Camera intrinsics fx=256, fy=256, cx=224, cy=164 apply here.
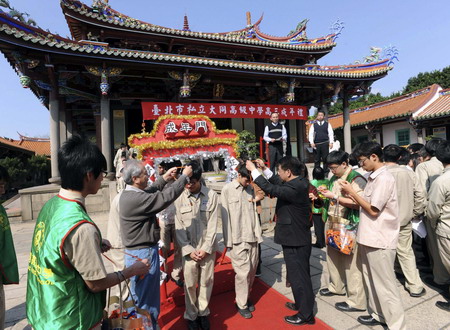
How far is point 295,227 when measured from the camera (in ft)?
9.29

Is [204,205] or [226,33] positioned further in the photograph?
[226,33]

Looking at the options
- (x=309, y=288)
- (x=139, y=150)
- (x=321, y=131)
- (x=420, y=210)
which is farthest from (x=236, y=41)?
(x=309, y=288)

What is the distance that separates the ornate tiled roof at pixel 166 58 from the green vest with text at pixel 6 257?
7024 mm

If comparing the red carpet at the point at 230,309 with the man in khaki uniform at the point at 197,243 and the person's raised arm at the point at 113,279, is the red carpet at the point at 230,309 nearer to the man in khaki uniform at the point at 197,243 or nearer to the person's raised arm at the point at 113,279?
the man in khaki uniform at the point at 197,243

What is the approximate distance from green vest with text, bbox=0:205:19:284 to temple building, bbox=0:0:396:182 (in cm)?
666

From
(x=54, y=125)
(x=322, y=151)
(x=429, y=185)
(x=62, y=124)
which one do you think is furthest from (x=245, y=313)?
(x=62, y=124)

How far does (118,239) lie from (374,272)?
2.91 meters

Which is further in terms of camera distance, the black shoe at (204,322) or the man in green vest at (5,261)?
the black shoe at (204,322)

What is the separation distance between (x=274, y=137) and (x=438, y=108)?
13598mm

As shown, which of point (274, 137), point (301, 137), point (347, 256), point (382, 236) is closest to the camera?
point (382, 236)

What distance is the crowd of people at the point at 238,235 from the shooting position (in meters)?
1.37

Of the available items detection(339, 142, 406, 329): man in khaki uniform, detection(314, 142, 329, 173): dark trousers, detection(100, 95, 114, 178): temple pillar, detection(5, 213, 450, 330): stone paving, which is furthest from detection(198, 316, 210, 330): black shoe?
detection(100, 95, 114, 178): temple pillar

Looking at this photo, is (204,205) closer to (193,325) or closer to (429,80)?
(193,325)

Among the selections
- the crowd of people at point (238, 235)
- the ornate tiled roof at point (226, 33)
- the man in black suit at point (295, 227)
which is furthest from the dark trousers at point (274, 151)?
the ornate tiled roof at point (226, 33)
